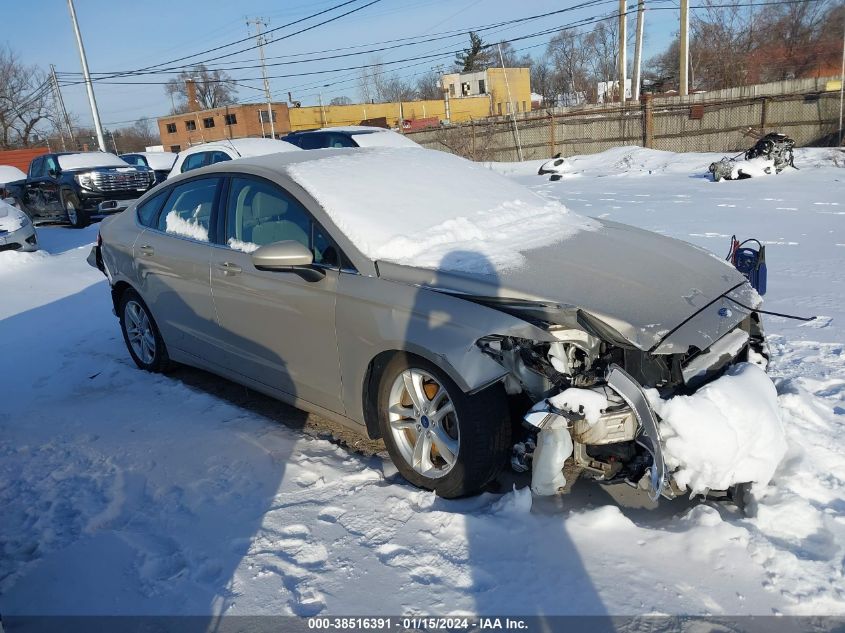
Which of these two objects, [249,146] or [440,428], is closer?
[440,428]

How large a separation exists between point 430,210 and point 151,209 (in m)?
Answer: 2.46

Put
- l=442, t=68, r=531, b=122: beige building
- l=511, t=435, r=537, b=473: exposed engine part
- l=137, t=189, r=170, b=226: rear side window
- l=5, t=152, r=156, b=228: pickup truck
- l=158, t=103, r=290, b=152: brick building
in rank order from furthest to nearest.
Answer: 1. l=442, t=68, r=531, b=122: beige building
2. l=158, t=103, r=290, b=152: brick building
3. l=5, t=152, r=156, b=228: pickup truck
4. l=137, t=189, r=170, b=226: rear side window
5. l=511, t=435, r=537, b=473: exposed engine part

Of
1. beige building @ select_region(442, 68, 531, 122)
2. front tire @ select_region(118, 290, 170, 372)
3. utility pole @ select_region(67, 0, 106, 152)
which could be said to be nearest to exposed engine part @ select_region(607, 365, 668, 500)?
front tire @ select_region(118, 290, 170, 372)

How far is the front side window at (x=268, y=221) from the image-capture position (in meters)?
3.43

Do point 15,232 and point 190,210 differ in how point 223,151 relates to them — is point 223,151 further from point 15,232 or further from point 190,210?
point 190,210

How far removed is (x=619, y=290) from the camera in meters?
2.87

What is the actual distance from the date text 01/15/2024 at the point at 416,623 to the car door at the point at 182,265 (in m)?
2.30

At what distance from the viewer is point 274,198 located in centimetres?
372

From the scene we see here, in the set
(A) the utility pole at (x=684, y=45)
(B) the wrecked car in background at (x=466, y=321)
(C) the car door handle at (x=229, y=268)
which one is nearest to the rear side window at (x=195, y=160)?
(B) the wrecked car in background at (x=466, y=321)

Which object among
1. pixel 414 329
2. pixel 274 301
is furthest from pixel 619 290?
pixel 274 301

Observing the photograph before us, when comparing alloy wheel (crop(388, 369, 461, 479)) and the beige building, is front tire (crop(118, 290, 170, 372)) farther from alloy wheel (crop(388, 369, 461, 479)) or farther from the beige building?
the beige building

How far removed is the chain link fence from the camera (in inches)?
722

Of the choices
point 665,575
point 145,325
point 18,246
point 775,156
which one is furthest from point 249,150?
point 775,156

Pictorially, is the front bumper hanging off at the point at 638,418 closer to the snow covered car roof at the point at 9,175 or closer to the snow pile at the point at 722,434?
the snow pile at the point at 722,434
